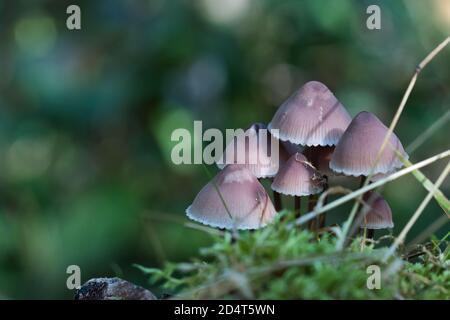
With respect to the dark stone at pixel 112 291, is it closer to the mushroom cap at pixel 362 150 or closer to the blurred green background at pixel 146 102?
the mushroom cap at pixel 362 150

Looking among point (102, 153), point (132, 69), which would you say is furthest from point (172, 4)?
point (102, 153)

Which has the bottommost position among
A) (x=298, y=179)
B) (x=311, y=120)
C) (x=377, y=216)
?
(x=377, y=216)

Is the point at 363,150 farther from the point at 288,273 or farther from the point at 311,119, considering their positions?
the point at 288,273

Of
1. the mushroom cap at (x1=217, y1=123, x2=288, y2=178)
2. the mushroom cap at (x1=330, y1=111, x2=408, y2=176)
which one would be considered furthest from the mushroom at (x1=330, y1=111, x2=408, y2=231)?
the mushroom cap at (x1=217, y1=123, x2=288, y2=178)

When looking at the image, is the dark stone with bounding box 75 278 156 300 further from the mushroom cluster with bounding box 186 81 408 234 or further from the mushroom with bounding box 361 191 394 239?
the mushroom with bounding box 361 191 394 239

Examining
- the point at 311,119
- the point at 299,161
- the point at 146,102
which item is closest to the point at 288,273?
the point at 299,161
